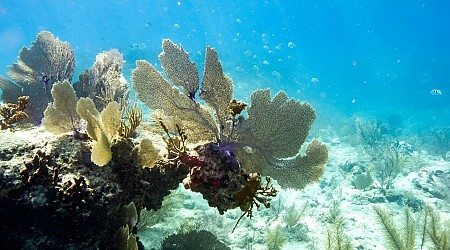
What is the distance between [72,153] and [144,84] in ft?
4.44

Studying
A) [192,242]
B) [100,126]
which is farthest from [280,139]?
[192,242]

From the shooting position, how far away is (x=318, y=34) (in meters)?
92.2

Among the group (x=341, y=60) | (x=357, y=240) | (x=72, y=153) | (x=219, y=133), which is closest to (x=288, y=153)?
(x=219, y=133)

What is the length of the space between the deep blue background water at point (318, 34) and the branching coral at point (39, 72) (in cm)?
4787

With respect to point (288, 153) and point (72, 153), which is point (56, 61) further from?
point (288, 153)

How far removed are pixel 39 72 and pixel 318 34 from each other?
98.4 metres

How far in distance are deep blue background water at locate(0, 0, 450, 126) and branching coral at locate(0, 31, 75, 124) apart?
47.9m

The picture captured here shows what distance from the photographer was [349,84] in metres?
86.9

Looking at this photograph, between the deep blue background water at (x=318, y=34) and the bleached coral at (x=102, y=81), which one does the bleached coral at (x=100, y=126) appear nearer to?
the bleached coral at (x=102, y=81)

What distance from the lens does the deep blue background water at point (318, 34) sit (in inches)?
2488

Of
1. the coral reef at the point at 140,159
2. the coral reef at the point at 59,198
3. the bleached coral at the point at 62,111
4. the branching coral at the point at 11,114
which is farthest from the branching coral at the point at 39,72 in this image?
the coral reef at the point at 59,198

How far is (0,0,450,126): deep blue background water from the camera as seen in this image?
63188 millimetres

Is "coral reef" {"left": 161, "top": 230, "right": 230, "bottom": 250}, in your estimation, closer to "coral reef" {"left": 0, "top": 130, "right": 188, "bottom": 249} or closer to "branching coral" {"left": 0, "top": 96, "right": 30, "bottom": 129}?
"coral reef" {"left": 0, "top": 130, "right": 188, "bottom": 249}

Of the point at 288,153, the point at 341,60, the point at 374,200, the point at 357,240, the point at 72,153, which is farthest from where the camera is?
the point at 341,60
